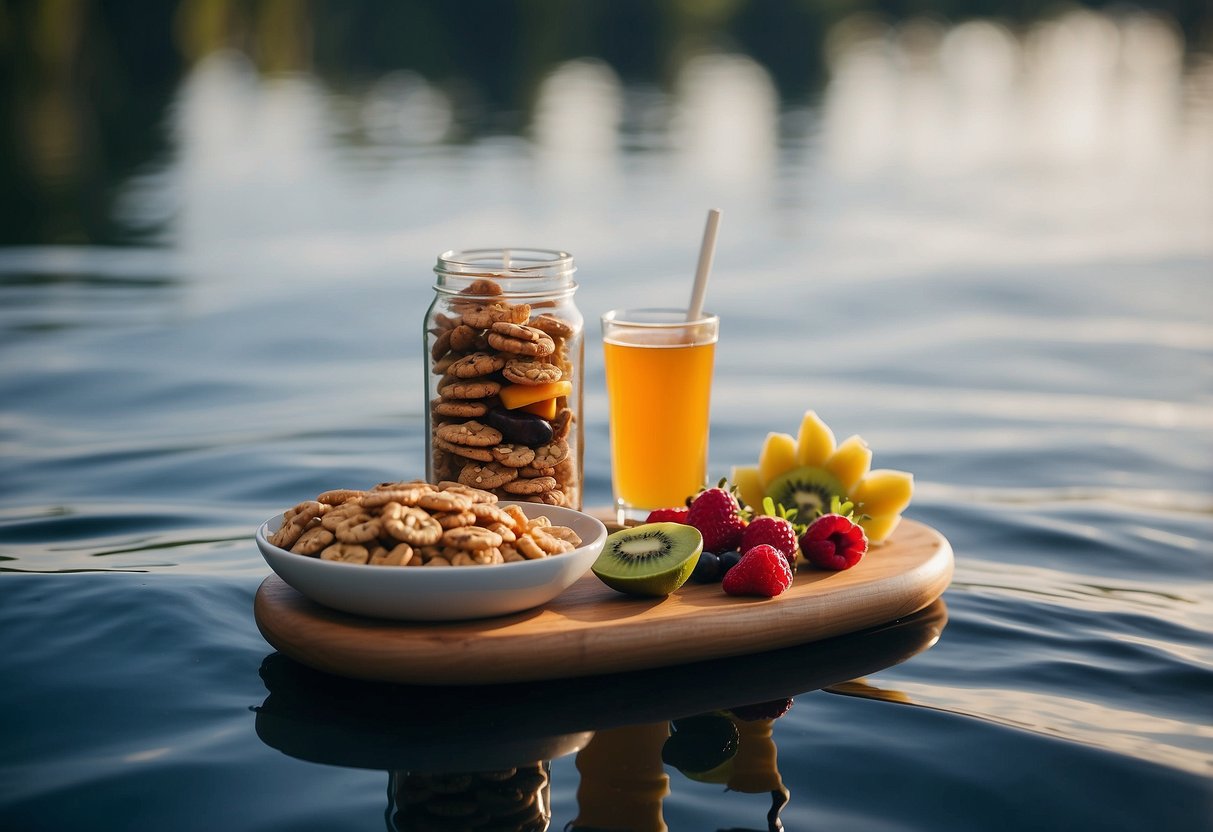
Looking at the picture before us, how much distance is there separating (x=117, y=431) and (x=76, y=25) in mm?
21131

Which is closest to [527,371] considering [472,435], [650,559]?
[472,435]

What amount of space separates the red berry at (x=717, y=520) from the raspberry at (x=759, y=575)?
→ 0.57 ft

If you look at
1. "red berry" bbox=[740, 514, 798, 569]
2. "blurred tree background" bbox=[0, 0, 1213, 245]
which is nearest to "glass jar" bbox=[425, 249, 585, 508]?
"red berry" bbox=[740, 514, 798, 569]

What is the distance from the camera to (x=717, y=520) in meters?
2.42

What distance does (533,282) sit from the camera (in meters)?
2.53

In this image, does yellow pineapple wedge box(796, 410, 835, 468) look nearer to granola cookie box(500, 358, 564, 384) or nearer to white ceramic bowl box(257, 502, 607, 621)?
granola cookie box(500, 358, 564, 384)

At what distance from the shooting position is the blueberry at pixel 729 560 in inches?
90.7

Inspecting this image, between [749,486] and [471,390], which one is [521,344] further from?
[749,486]

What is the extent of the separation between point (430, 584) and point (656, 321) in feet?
3.40

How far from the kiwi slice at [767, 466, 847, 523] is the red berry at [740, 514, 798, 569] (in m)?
0.23

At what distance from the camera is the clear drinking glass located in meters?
2.75

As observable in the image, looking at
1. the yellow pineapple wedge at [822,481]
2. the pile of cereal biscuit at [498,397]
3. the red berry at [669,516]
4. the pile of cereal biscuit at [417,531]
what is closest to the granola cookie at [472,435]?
the pile of cereal biscuit at [498,397]

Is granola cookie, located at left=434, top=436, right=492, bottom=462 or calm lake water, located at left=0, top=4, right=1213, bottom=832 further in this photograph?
granola cookie, located at left=434, top=436, right=492, bottom=462

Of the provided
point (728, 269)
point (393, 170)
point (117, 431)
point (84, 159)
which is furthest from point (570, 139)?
point (117, 431)
